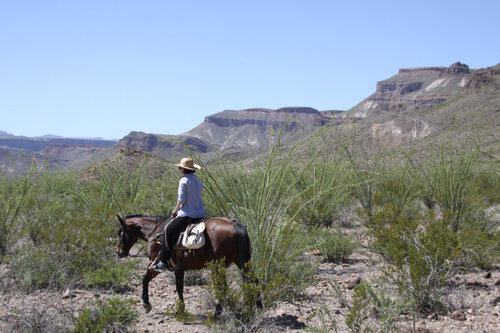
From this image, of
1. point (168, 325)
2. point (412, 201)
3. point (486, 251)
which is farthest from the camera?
point (412, 201)

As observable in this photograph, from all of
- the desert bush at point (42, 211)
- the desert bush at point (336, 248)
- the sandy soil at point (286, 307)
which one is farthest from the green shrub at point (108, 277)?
the desert bush at point (336, 248)

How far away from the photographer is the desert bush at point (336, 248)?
35.2 feet

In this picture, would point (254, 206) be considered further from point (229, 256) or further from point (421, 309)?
point (421, 309)

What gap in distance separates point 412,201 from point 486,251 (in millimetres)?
4622

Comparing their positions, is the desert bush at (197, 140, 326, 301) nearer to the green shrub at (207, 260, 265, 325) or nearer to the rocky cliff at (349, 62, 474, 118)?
the green shrub at (207, 260, 265, 325)

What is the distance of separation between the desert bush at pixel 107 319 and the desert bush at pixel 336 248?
196 inches

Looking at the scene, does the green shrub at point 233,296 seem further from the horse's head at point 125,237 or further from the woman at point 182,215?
the horse's head at point 125,237

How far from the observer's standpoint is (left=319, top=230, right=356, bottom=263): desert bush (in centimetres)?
1073

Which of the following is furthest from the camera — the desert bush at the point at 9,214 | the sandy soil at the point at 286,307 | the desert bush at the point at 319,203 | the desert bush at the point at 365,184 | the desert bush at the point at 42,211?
the desert bush at the point at 365,184

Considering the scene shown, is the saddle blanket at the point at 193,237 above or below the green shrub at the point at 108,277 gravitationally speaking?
above

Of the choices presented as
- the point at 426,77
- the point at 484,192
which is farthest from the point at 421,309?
the point at 426,77

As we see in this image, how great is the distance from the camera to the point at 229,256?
7148 millimetres

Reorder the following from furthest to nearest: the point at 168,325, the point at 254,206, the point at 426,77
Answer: the point at 426,77 → the point at 254,206 → the point at 168,325

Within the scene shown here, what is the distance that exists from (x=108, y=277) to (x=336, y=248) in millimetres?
4518
